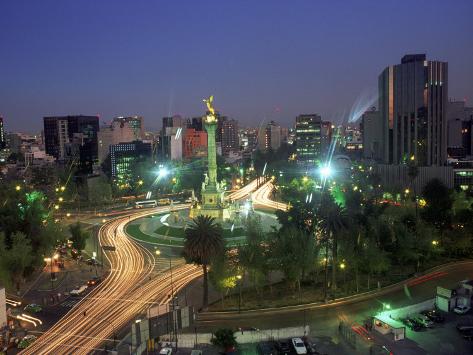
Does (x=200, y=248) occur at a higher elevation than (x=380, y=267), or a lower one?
higher

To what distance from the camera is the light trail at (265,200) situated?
78.1 meters

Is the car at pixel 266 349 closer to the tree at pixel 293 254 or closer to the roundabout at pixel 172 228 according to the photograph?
the tree at pixel 293 254

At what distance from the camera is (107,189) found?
84.2 meters

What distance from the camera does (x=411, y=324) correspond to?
29562 millimetres

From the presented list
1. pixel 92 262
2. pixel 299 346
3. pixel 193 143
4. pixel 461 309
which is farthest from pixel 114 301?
pixel 193 143

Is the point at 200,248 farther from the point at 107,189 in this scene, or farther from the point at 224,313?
Answer: the point at 107,189

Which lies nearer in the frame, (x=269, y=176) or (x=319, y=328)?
(x=319, y=328)

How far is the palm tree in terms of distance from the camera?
32.1 metres

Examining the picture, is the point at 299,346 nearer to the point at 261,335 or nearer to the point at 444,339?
the point at 261,335

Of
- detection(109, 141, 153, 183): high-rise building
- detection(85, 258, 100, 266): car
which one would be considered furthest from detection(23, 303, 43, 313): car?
detection(109, 141, 153, 183): high-rise building

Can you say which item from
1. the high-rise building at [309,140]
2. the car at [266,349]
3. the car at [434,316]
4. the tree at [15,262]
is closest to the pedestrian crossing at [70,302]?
the tree at [15,262]

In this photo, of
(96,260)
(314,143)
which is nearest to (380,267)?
(96,260)

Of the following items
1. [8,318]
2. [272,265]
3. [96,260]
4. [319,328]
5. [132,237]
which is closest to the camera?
[319,328]

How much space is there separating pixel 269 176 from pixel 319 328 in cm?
9493
